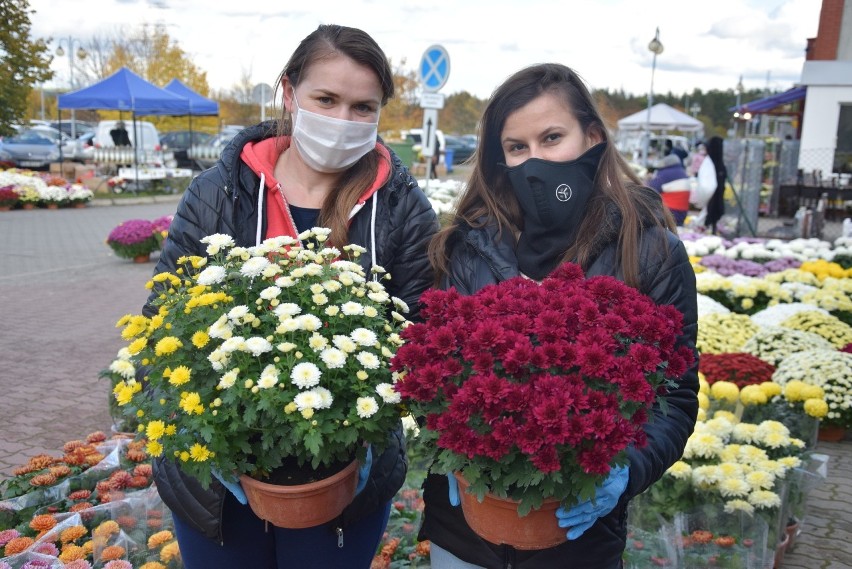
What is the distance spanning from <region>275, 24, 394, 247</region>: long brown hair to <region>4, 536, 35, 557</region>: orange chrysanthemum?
74.7 inches

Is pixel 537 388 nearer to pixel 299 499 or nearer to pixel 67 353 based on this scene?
pixel 299 499

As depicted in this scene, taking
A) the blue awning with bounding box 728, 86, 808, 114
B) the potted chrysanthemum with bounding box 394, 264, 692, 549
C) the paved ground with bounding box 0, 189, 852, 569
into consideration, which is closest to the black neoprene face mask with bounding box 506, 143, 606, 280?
the potted chrysanthemum with bounding box 394, 264, 692, 549

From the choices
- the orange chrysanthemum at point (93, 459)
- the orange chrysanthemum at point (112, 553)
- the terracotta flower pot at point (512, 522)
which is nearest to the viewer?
the terracotta flower pot at point (512, 522)

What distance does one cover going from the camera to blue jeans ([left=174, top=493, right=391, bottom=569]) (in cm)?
198

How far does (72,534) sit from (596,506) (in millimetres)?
2390

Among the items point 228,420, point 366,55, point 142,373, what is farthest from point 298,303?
point 366,55

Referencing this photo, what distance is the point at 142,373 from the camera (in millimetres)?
1986

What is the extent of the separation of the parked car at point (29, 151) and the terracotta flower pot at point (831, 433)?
2584 centimetres

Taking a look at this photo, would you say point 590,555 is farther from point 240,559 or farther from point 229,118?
point 229,118

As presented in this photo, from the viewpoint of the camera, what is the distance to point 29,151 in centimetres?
2638

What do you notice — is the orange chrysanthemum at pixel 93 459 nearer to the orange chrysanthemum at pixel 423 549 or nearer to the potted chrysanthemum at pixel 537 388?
the orange chrysanthemum at pixel 423 549

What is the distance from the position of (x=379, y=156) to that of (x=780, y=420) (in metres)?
3.36

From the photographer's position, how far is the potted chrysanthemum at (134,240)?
37.7 feet

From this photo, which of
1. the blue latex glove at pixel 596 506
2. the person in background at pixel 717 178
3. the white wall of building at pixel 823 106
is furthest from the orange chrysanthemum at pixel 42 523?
the white wall of building at pixel 823 106
